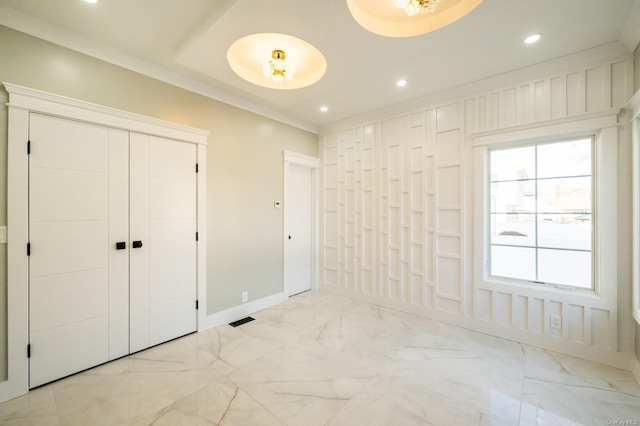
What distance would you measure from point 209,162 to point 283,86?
1273 millimetres

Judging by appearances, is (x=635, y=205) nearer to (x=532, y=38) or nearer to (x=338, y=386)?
(x=532, y=38)

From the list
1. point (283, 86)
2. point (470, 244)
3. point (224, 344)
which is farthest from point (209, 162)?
point (470, 244)

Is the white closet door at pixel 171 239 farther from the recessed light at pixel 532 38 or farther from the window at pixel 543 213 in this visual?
the window at pixel 543 213

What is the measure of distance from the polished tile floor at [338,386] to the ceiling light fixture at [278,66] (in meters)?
2.73

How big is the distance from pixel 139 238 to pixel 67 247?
508 millimetres

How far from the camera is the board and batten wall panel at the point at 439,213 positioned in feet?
7.79

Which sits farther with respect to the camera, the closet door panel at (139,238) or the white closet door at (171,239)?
the white closet door at (171,239)

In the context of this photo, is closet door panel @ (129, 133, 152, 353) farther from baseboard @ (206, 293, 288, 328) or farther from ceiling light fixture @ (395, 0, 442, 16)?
ceiling light fixture @ (395, 0, 442, 16)

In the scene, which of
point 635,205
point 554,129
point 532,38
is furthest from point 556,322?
point 532,38

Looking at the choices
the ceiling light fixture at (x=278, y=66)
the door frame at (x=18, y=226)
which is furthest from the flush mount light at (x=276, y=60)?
the door frame at (x=18, y=226)

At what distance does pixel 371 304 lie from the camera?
3.78m

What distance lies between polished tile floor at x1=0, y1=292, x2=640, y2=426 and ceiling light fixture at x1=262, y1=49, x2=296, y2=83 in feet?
8.96

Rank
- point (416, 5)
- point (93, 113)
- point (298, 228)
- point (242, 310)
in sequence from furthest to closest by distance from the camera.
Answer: point (298, 228), point (242, 310), point (93, 113), point (416, 5)

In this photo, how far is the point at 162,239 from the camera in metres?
2.66
